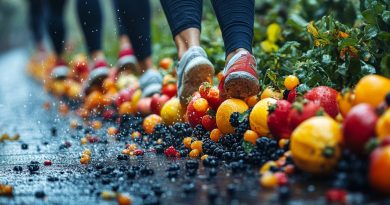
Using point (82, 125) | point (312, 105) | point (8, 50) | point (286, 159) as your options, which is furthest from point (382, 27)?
point (8, 50)

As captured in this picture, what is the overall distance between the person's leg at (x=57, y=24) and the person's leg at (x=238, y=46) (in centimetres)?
457

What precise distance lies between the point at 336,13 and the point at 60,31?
4220 mm

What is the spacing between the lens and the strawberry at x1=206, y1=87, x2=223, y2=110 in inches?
154

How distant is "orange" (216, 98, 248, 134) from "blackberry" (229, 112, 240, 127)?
0.06 meters

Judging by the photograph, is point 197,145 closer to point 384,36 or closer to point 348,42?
point 348,42

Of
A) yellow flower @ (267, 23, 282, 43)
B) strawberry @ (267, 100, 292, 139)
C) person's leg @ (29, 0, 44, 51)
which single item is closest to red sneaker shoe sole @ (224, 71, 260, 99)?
strawberry @ (267, 100, 292, 139)

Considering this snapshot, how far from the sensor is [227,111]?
367 cm

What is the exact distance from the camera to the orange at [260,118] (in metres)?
3.29

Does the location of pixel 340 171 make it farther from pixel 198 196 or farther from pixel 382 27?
pixel 382 27

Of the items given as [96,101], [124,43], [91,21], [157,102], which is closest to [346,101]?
[157,102]

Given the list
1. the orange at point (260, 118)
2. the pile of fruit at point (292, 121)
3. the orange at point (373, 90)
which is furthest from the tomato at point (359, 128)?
the orange at point (260, 118)

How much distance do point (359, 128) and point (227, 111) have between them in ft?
4.21

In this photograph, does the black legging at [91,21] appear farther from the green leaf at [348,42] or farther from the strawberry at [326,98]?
the strawberry at [326,98]

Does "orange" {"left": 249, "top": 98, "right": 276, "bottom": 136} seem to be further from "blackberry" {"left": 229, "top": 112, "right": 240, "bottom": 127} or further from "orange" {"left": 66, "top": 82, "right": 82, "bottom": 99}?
"orange" {"left": 66, "top": 82, "right": 82, "bottom": 99}
